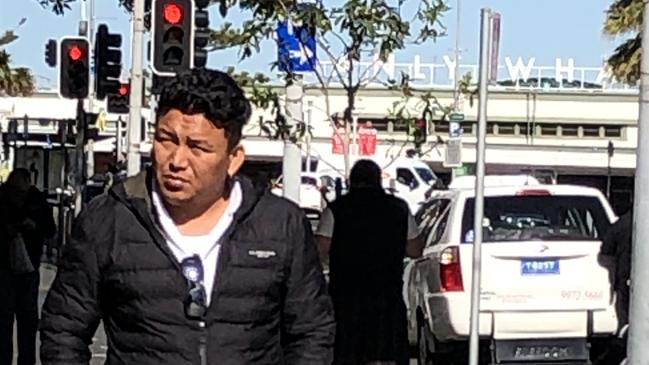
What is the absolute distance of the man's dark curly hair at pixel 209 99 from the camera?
15.3 feet

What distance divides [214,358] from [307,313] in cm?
36

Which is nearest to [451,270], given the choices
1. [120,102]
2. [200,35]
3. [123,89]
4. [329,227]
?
[200,35]

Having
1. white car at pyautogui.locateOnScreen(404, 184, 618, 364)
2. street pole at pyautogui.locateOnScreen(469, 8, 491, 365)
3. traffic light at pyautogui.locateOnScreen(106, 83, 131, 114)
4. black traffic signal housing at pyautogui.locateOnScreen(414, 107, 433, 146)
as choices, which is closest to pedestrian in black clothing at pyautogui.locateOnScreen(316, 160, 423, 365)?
street pole at pyautogui.locateOnScreen(469, 8, 491, 365)

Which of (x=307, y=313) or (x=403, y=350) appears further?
(x=403, y=350)

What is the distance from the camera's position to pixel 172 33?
1576 cm

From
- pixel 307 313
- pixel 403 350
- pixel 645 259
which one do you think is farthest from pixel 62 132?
pixel 307 313

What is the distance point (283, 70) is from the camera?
1282 centimetres

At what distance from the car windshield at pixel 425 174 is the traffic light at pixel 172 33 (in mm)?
33132

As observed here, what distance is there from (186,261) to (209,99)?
46 centimetres

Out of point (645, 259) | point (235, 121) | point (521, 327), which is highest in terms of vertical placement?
point (235, 121)

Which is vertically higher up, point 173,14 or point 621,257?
point 173,14

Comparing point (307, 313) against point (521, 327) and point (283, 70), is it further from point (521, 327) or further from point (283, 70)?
point (521, 327)

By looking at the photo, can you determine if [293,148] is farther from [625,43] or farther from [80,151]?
[625,43]

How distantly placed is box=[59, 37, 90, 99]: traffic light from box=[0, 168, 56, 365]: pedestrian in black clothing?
8.17 m
